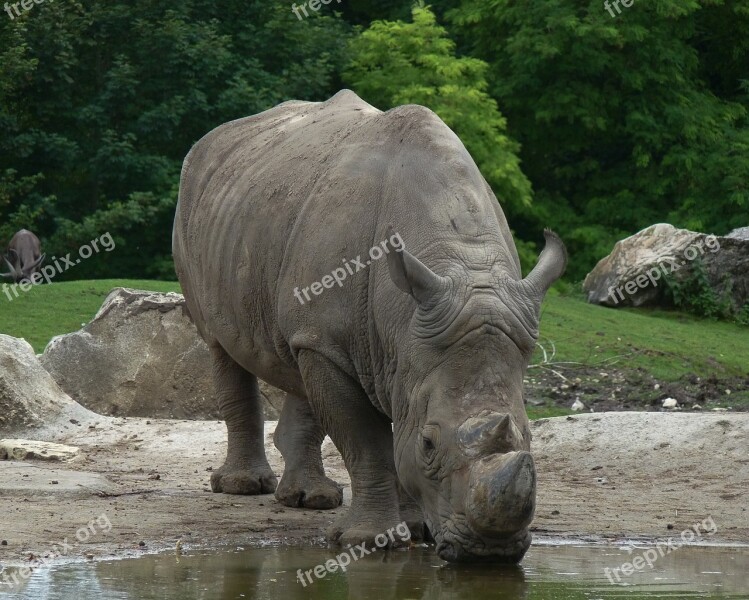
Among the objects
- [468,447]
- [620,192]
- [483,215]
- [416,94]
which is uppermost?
[483,215]

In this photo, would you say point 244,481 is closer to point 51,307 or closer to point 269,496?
point 269,496

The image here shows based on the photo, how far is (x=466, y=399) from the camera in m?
6.18

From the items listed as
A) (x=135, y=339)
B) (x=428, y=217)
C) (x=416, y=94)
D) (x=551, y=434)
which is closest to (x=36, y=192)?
(x=416, y=94)

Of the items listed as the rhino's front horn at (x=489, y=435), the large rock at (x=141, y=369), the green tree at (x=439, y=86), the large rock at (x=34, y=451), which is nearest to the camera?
the rhino's front horn at (x=489, y=435)

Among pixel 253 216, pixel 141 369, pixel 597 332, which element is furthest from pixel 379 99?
pixel 253 216

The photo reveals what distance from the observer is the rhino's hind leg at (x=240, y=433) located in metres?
9.21

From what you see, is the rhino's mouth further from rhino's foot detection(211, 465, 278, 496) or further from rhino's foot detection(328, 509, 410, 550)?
rhino's foot detection(211, 465, 278, 496)

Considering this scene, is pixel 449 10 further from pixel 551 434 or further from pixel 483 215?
pixel 483 215

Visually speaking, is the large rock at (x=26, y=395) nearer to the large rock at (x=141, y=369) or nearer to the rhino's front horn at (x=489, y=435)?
the large rock at (x=141, y=369)

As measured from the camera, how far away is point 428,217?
22.4 feet

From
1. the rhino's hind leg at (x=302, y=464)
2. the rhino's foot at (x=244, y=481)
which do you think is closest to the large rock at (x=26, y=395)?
the rhino's foot at (x=244, y=481)

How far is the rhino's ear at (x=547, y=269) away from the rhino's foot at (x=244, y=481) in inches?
126

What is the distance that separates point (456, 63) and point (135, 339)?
15.1 meters

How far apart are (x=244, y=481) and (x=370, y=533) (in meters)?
2.18
